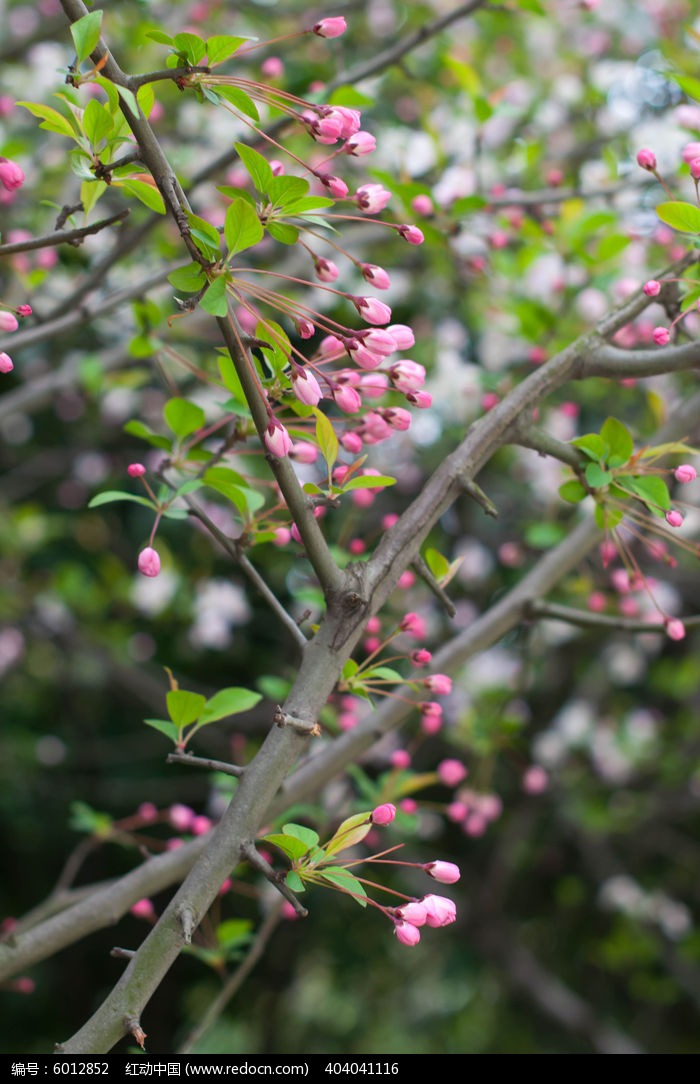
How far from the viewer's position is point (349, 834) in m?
0.80

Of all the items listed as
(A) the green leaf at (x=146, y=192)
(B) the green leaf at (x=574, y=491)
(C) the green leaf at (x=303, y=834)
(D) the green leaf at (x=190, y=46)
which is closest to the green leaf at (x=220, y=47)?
(D) the green leaf at (x=190, y=46)

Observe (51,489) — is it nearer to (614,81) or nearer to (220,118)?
(220,118)

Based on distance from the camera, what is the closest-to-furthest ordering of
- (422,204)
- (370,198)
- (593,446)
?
(370,198) < (593,446) < (422,204)

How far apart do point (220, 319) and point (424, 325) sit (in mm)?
2063

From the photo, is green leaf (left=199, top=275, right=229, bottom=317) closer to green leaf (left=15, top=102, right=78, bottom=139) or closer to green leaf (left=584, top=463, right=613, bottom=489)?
green leaf (left=15, top=102, right=78, bottom=139)

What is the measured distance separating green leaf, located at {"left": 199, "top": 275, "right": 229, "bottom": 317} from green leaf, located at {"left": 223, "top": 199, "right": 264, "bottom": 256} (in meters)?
0.03

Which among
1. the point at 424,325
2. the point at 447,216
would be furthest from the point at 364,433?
the point at 424,325

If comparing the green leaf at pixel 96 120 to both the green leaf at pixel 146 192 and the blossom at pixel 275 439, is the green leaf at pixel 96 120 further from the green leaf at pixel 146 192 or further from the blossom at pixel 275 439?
the blossom at pixel 275 439

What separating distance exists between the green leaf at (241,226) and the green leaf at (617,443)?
0.41 metres

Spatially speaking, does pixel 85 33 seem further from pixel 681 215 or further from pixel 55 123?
pixel 681 215

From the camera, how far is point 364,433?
3.25 feet


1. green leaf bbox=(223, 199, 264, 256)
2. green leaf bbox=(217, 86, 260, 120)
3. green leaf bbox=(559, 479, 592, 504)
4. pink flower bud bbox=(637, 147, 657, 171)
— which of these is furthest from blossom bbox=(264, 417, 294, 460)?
pink flower bud bbox=(637, 147, 657, 171)

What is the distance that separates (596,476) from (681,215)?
250 mm

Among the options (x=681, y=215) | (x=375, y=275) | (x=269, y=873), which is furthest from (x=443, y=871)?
(x=681, y=215)
